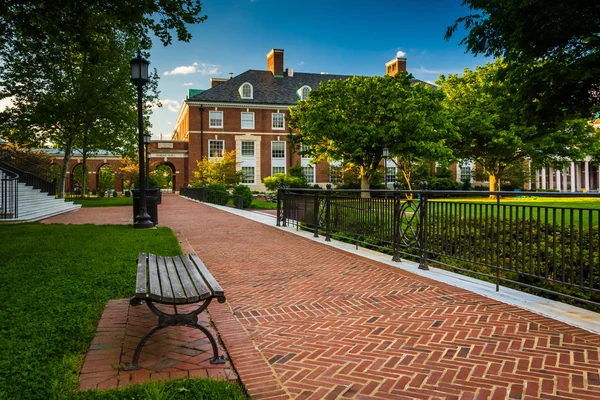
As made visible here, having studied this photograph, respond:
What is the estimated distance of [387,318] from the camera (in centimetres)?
458

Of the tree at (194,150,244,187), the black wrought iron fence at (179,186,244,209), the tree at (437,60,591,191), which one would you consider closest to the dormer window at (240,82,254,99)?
the tree at (194,150,244,187)

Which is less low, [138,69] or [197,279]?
[138,69]

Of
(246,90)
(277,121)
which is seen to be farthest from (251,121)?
(246,90)

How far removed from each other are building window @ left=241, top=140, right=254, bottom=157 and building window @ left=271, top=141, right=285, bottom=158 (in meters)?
2.54

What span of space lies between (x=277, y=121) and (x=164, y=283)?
50568 mm

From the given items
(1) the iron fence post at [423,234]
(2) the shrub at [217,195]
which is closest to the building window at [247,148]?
(2) the shrub at [217,195]

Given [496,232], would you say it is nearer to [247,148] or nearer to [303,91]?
[247,148]

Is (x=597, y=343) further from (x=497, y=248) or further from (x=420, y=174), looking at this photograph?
(x=420, y=174)

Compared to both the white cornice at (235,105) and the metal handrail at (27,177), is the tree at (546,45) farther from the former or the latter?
the white cornice at (235,105)

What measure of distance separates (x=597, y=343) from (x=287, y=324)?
108 inches

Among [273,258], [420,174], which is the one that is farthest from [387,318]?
[420,174]

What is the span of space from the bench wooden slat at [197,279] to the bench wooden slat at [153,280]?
297 millimetres

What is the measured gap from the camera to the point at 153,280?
148 inches

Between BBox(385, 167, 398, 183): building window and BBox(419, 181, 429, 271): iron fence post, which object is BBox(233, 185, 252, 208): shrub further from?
BBox(385, 167, 398, 183): building window
